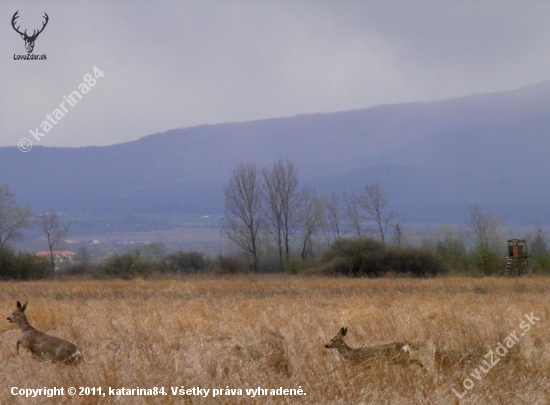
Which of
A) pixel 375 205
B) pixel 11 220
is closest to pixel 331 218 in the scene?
pixel 375 205

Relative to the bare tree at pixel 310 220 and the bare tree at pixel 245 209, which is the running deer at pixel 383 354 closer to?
the bare tree at pixel 245 209

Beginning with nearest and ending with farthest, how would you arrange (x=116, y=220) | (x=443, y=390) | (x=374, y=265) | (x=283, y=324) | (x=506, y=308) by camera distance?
1. (x=443, y=390)
2. (x=283, y=324)
3. (x=506, y=308)
4. (x=374, y=265)
5. (x=116, y=220)

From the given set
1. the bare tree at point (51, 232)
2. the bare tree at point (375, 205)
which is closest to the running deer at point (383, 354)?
the bare tree at point (51, 232)

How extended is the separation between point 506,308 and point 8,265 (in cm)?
3378

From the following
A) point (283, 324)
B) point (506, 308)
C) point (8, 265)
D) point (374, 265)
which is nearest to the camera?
point (283, 324)

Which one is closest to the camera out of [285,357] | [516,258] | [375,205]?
[285,357]

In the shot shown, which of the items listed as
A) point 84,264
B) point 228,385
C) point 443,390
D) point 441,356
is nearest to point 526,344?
point 441,356

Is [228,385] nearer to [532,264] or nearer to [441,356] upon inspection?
[441,356]

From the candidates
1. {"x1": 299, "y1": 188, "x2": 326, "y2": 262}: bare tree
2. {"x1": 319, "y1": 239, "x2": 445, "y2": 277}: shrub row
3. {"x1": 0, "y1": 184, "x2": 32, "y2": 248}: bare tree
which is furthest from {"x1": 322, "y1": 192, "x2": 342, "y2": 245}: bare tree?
{"x1": 0, "y1": 184, "x2": 32, "y2": 248}: bare tree

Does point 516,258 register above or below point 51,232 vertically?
below

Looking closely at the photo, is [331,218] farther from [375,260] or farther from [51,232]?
[375,260]

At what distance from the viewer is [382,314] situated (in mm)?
11984

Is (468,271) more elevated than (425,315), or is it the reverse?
(425,315)

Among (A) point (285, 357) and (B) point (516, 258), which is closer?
(A) point (285, 357)
